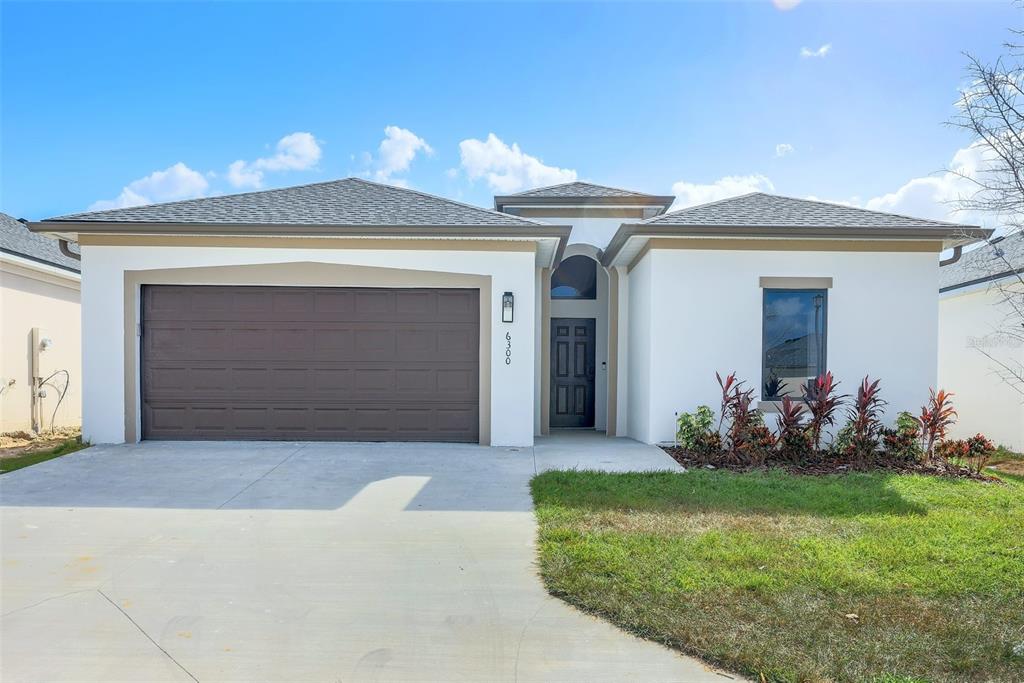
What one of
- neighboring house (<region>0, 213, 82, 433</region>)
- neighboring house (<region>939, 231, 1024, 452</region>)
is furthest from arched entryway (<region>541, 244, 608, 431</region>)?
neighboring house (<region>0, 213, 82, 433</region>)

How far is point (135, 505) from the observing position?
17.8 ft

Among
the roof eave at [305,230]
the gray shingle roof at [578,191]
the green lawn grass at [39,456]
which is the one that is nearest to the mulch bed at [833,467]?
the roof eave at [305,230]

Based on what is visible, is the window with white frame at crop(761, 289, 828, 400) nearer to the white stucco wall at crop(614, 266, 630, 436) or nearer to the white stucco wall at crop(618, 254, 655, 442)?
the white stucco wall at crop(618, 254, 655, 442)

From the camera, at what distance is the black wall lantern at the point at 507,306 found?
8.44 m

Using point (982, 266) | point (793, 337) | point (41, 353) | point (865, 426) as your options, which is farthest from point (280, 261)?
point (982, 266)

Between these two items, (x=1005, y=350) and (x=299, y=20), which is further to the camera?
(x=1005, y=350)

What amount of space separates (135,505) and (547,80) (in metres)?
10.0

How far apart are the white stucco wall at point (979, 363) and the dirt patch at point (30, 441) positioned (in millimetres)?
16443

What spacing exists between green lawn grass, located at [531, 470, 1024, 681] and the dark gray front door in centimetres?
492

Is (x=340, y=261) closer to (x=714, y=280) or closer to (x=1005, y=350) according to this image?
(x=714, y=280)

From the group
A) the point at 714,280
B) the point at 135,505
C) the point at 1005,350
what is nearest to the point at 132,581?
the point at 135,505

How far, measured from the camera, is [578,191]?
1171 centimetres

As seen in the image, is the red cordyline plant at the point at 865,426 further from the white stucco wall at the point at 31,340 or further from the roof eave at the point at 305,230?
the white stucco wall at the point at 31,340

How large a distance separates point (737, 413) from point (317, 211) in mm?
7160
